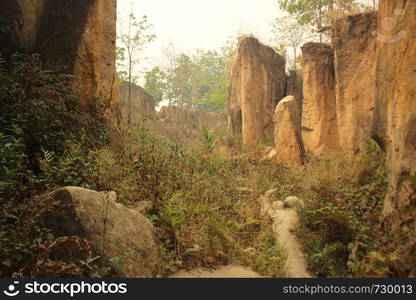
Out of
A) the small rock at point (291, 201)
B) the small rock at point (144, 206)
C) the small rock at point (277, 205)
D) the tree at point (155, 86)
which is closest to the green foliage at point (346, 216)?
the small rock at point (291, 201)

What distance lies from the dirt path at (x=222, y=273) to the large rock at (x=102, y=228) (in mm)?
447

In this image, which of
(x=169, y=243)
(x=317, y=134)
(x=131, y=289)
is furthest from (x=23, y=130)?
(x=317, y=134)

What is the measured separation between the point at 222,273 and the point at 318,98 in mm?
11468

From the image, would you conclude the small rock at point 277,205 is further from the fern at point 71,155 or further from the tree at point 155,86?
the tree at point 155,86

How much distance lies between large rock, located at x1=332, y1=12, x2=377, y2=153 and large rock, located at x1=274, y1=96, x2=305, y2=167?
4.93ft

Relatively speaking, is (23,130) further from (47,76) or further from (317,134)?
(317,134)

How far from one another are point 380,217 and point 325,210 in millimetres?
1220

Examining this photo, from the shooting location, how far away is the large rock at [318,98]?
14352mm

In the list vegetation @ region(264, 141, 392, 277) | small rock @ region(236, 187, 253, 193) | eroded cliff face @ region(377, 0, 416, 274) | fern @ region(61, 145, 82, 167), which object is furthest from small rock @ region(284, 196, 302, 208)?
fern @ region(61, 145, 82, 167)

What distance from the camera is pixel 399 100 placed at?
5.72 m

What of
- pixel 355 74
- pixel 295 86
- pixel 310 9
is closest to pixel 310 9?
pixel 310 9

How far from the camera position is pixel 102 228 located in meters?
4.27

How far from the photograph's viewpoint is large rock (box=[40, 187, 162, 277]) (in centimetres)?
410

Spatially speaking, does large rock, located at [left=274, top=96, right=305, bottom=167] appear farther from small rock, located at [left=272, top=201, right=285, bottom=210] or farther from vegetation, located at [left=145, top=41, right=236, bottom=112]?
vegetation, located at [left=145, top=41, right=236, bottom=112]
